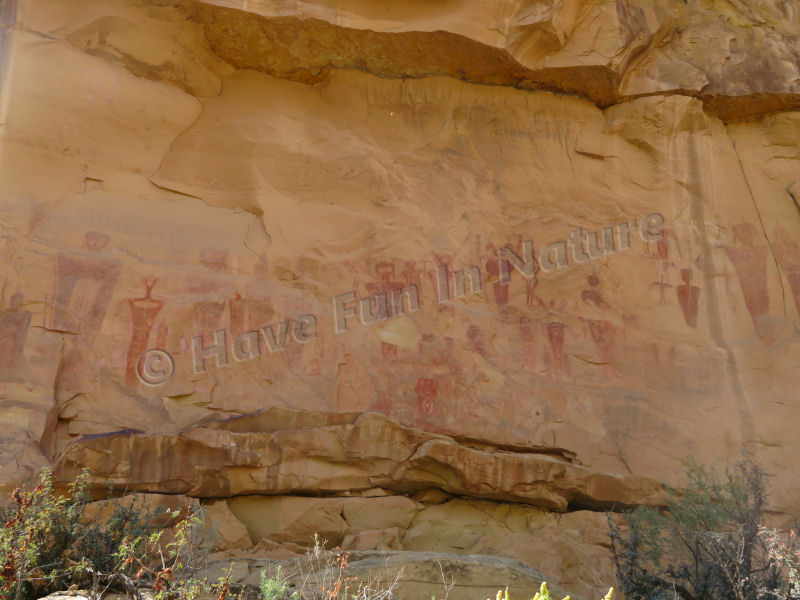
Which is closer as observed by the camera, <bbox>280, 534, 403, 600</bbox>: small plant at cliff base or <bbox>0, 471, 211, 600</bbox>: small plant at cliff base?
<bbox>0, 471, 211, 600</bbox>: small plant at cliff base

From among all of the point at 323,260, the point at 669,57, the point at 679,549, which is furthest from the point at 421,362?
the point at 669,57

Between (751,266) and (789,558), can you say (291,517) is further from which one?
(751,266)

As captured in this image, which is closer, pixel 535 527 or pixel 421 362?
pixel 535 527

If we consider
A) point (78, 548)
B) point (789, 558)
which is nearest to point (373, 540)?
point (78, 548)

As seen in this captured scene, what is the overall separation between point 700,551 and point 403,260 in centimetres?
406

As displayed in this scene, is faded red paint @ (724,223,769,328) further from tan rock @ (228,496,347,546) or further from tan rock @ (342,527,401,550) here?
tan rock @ (228,496,347,546)

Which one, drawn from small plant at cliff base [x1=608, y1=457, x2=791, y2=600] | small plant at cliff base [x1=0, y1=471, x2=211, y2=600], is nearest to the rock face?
small plant at cliff base [x1=608, y1=457, x2=791, y2=600]

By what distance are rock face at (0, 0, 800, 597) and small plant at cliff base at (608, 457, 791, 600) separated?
0.42 metres

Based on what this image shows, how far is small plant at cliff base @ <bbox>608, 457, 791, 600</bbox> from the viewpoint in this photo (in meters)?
Result: 5.86

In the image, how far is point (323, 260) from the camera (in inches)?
329

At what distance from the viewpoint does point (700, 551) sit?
20.9ft

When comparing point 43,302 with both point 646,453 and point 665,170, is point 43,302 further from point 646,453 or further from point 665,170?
point 665,170

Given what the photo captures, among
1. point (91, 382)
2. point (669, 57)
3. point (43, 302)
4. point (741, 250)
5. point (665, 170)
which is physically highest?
point (669, 57)

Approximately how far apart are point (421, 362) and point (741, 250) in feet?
13.5
